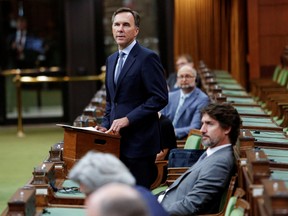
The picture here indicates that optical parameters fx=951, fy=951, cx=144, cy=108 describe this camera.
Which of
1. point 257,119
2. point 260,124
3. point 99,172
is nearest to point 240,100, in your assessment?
point 257,119

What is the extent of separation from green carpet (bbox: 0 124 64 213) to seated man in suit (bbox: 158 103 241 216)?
10.9ft

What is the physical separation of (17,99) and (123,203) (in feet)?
39.5

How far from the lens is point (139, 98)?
16.5 ft

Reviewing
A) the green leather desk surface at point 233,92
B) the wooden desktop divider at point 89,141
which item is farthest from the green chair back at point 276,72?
the wooden desktop divider at point 89,141

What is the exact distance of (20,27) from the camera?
48.4ft

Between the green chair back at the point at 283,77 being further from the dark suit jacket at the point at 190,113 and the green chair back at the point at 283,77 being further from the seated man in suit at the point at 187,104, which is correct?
the dark suit jacket at the point at 190,113

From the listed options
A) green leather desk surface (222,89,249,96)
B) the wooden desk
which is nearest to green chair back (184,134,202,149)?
green leather desk surface (222,89,249,96)

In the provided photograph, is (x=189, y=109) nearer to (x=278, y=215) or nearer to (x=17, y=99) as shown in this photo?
(x=278, y=215)

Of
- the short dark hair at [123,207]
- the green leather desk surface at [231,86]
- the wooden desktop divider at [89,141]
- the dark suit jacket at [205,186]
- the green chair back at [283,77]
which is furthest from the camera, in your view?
the green chair back at [283,77]

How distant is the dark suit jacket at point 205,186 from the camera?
4.50 metres

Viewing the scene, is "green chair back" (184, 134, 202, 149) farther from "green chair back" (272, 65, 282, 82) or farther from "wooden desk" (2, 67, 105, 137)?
"wooden desk" (2, 67, 105, 137)

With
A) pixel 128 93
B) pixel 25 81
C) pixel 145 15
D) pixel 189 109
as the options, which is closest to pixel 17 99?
pixel 25 81

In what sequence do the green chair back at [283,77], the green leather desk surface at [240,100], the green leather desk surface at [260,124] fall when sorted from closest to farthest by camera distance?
the green leather desk surface at [260,124] → the green leather desk surface at [240,100] → the green chair back at [283,77]

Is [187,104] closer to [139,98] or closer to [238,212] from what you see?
[139,98]
